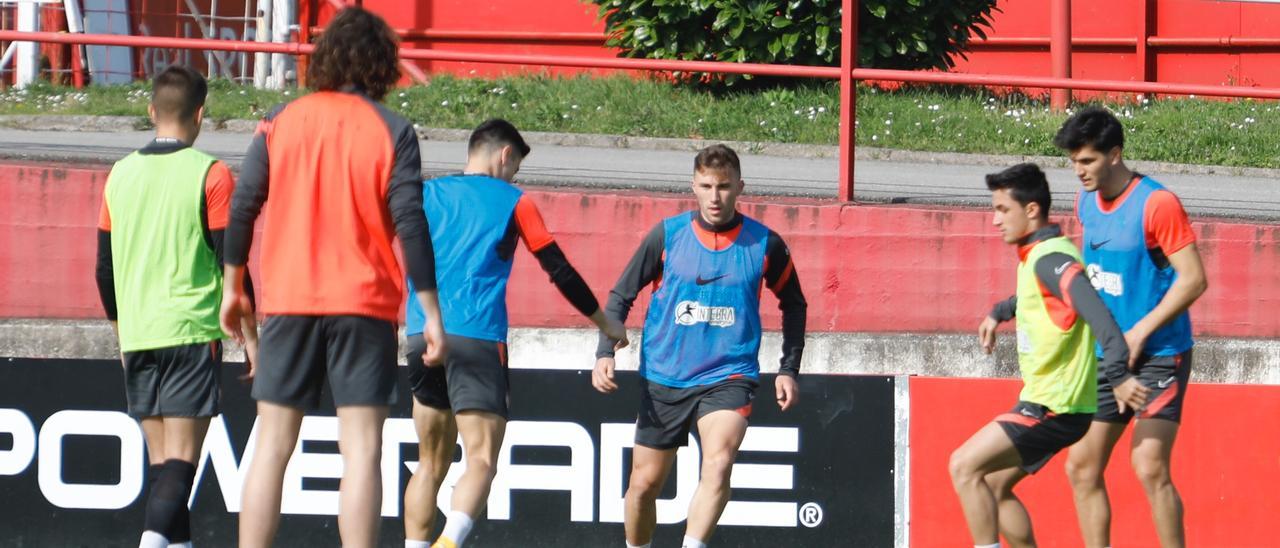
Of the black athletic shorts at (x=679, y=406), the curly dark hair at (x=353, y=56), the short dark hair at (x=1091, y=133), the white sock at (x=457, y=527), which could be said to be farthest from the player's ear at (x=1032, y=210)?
the curly dark hair at (x=353, y=56)

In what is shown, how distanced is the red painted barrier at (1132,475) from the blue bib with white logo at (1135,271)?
4.52 ft

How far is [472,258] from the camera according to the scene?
655cm

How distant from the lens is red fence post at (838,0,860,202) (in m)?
9.16

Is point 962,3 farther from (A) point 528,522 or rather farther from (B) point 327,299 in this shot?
(B) point 327,299

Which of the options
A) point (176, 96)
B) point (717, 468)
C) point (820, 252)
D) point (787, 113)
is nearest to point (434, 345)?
point (176, 96)

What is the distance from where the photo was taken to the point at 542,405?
8.13 meters

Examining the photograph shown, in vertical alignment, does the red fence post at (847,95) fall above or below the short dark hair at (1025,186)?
above

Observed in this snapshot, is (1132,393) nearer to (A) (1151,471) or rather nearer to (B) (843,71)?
(A) (1151,471)

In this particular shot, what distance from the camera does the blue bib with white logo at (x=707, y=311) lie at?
271 inches

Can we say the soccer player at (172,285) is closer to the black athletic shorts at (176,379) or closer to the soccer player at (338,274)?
the black athletic shorts at (176,379)

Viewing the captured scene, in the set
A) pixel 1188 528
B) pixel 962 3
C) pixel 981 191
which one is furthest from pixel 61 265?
pixel 962 3

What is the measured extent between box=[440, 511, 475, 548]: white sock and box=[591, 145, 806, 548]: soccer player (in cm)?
90

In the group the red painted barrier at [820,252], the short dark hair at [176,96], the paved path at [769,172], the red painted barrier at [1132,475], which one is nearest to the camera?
the short dark hair at [176,96]

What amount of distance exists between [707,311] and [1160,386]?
1.92m
